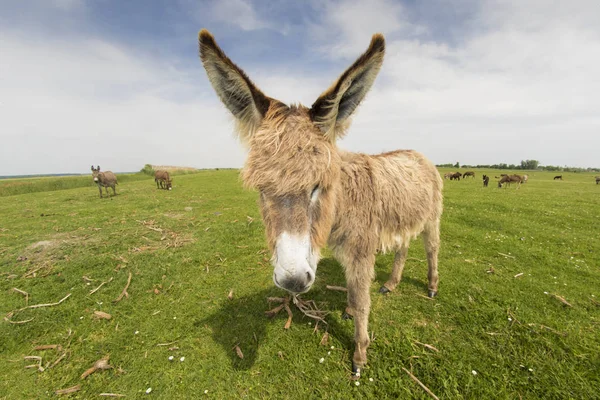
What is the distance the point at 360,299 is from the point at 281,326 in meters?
1.95

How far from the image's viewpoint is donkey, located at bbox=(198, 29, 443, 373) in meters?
2.08

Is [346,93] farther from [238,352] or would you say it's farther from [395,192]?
[238,352]

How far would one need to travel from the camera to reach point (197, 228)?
398 inches

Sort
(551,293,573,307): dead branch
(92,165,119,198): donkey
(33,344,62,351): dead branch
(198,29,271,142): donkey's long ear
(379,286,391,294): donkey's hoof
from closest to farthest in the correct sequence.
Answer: (198,29,271,142): donkey's long ear
(33,344,62,351): dead branch
(551,293,573,307): dead branch
(379,286,391,294): donkey's hoof
(92,165,119,198): donkey

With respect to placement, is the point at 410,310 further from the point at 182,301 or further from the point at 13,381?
the point at 13,381

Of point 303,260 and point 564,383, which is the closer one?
point 303,260

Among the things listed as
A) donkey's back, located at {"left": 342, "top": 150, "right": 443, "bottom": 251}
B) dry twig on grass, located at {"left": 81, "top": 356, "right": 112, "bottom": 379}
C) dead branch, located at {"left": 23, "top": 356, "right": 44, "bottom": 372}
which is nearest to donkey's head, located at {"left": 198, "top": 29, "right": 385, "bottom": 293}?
donkey's back, located at {"left": 342, "top": 150, "right": 443, "bottom": 251}

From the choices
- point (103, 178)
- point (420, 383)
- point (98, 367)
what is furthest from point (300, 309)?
point (103, 178)

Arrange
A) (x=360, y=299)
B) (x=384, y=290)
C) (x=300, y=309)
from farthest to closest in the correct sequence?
(x=384, y=290) < (x=300, y=309) < (x=360, y=299)

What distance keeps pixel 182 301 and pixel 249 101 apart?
4.96 meters

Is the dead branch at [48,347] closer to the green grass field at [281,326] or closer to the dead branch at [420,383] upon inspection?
Result: the green grass field at [281,326]

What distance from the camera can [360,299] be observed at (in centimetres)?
324

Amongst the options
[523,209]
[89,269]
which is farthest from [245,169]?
[523,209]

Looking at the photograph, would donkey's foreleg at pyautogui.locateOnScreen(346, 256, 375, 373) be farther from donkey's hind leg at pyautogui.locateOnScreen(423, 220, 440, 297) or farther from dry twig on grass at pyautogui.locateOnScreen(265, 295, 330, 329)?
donkey's hind leg at pyautogui.locateOnScreen(423, 220, 440, 297)
